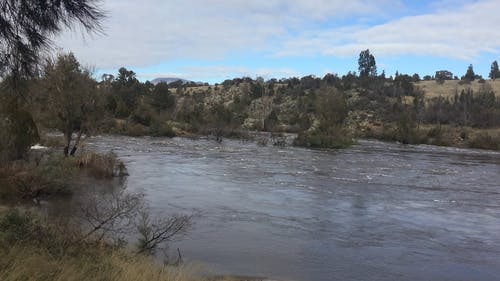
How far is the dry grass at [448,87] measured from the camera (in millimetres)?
123950

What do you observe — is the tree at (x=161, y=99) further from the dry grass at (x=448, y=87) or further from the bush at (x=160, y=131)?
the dry grass at (x=448, y=87)

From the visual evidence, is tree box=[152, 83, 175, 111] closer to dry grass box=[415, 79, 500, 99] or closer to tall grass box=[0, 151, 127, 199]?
tall grass box=[0, 151, 127, 199]

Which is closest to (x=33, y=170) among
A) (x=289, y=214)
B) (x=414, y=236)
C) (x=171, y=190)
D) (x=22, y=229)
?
(x=171, y=190)

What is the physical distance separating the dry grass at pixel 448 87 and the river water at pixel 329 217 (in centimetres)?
9509

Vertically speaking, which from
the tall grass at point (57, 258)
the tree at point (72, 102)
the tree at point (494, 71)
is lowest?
the tall grass at point (57, 258)

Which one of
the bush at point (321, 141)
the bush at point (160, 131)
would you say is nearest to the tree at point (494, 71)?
the bush at point (321, 141)

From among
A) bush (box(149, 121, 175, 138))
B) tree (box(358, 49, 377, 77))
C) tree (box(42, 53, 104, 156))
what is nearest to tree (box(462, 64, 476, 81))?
tree (box(358, 49, 377, 77))

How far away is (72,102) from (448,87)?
396 feet

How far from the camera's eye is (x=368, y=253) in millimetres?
13656

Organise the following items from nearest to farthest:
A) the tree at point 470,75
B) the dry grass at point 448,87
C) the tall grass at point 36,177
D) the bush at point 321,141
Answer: the tall grass at point 36,177
the bush at point 321,141
the dry grass at point 448,87
the tree at point 470,75

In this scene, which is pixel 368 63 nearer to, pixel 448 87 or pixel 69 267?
pixel 448 87

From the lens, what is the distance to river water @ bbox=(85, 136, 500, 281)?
1258cm

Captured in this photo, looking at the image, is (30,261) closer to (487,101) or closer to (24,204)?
(24,204)

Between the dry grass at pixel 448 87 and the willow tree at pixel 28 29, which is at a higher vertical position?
the dry grass at pixel 448 87
